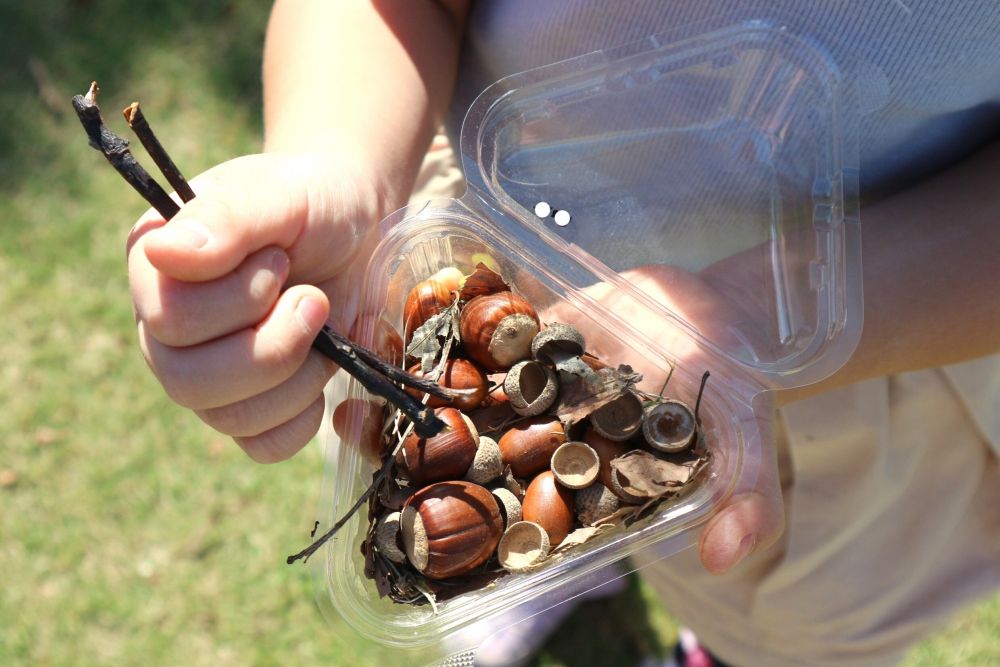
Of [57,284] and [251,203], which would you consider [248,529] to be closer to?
[57,284]

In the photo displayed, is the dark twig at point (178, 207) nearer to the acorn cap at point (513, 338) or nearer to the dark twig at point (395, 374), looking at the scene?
the dark twig at point (395, 374)

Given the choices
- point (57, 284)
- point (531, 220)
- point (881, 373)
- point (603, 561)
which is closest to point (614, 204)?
point (531, 220)

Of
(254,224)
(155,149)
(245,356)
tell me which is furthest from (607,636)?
(155,149)

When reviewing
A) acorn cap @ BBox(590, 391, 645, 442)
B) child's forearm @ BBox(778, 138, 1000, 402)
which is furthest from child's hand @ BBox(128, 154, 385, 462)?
child's forearm @ BBox(778, 138, 1000, 402)

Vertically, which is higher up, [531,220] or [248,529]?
[531,220]

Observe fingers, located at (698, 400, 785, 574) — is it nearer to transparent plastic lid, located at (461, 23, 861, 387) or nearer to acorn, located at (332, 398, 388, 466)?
transparent plastic lid, located at (461, 23, 861, 387)

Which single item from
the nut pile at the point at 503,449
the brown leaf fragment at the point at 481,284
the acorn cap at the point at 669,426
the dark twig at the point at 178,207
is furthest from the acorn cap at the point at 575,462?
the brown leaf fragment at the point at 481,284

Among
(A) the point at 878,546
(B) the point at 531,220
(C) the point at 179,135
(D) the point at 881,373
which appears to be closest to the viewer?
(B) the point at 531,220
